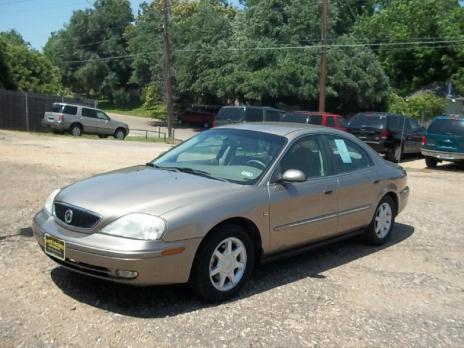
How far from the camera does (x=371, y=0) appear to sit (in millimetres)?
61250

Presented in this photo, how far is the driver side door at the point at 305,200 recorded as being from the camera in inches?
210

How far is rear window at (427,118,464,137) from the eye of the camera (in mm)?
17047

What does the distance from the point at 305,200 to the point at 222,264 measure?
1.24 meters

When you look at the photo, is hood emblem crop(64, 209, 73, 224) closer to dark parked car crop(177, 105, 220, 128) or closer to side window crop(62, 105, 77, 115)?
side window crop(62, 105, 77, 115)

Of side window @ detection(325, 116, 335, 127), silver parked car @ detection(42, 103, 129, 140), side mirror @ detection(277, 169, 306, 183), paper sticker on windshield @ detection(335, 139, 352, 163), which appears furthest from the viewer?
silver parked car @ detection(42, 103, 129, 140)

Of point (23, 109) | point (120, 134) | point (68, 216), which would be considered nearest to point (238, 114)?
point (120, 134)

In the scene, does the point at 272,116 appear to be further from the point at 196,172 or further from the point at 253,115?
the point at 196,172

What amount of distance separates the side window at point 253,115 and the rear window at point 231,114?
0.80 ft

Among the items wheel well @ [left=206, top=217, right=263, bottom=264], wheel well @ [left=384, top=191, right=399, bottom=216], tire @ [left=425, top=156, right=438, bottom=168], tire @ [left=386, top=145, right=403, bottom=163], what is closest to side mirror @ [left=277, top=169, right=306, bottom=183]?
wheel well @ [left=206, top=217, right=263, bottom=264]

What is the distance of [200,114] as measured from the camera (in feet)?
157

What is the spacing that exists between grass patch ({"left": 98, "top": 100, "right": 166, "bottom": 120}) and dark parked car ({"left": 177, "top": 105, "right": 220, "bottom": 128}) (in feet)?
19.6

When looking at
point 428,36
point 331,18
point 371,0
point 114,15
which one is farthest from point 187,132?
point 114,15

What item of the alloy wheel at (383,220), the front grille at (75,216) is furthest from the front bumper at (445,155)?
the front grille at (75,216)

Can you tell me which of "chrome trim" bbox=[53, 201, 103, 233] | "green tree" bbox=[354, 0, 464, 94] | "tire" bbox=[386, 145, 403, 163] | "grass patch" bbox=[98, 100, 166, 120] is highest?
"green tree" bbox=[354, 0, 464, 94]
